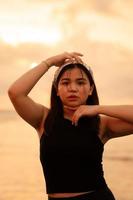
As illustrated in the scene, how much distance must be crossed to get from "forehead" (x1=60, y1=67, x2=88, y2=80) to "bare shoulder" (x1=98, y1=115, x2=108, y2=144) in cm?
43

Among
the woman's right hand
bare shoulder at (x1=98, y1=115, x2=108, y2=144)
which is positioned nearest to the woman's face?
the woman's right hand

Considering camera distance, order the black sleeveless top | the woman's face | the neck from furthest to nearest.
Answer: the neck → the woman's face → the black sleeveless top

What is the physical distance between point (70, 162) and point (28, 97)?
65 cm

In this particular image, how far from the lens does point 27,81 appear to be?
403cm

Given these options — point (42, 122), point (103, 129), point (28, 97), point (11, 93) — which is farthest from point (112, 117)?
point (11, 93)

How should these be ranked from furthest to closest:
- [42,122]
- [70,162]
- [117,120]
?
[117,120] < [42,122] < [70,162]

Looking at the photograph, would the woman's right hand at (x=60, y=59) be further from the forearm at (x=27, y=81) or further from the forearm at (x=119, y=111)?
the forearm at (x=119, y=111)

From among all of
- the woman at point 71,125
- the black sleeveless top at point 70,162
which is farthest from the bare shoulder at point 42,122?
the black sleeveless top at point 70,162

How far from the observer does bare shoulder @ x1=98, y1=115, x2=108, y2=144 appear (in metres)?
4.07

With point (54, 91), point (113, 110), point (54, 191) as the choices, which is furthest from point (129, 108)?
point (54, 191)

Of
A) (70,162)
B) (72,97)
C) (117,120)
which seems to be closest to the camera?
(70,162)

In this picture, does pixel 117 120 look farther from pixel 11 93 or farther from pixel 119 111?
pixel 11 93

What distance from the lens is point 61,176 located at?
384cm

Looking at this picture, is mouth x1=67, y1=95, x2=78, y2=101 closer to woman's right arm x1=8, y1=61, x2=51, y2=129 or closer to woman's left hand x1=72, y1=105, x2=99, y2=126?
woman's left hand x1=72, y1=105, x2=99, y2=126
